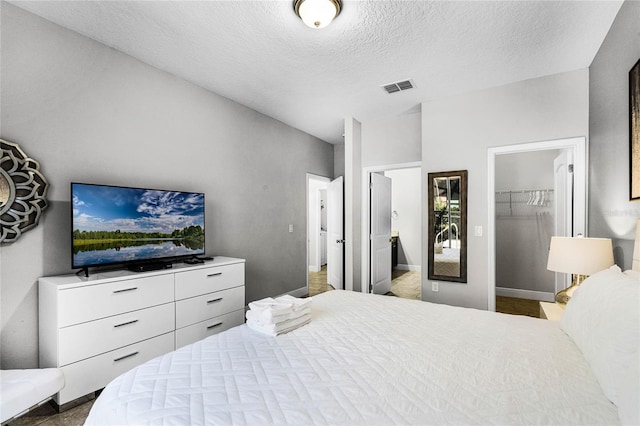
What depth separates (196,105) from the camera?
3.26 m

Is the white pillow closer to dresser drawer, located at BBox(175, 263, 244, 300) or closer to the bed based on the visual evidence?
the bed

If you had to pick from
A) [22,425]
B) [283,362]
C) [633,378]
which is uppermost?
[633,378]

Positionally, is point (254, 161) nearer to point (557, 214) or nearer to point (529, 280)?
point (557, 214)

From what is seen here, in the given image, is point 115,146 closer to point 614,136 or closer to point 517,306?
point 614,136

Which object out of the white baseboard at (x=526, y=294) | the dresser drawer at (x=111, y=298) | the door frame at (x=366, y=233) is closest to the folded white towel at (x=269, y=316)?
the dresser drawer at (x=111, y=298)

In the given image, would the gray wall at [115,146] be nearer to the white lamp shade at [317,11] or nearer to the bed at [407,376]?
the bed at [407,376]

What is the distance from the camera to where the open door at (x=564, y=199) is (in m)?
3.06

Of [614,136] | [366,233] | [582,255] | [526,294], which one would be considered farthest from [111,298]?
[526,294]

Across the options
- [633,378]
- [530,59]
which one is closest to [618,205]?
[530,59]

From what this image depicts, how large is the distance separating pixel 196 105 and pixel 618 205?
3760mm

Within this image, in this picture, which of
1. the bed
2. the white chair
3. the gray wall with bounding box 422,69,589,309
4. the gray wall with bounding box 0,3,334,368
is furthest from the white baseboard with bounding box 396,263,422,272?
the white chair

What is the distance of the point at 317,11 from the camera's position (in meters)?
2.00

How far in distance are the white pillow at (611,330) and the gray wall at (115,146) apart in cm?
315

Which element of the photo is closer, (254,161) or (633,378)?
(633,378)
